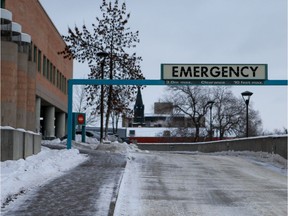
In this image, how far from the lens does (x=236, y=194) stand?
11.7 meters

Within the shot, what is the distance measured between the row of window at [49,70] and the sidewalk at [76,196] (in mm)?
22853

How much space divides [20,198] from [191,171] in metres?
8.05

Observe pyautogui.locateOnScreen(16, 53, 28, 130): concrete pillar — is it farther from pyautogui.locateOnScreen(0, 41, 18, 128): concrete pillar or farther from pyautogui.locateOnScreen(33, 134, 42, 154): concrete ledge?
pyautogui.locateOnScreen(0, 41, 18, 128): concrete pillar

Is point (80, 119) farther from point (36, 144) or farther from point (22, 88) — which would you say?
point (22, 88)

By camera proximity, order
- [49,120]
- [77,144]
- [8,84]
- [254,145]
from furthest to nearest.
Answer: [49,120] < [77,144] < [254,145] < [8,84]

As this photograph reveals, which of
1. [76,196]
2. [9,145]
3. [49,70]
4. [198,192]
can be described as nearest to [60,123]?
[49,70]

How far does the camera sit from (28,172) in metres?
12.8

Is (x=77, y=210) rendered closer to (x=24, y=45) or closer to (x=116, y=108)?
(x=24, y=45)

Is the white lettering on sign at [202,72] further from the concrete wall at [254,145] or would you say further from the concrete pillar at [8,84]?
the concrete pillar at [8,84]

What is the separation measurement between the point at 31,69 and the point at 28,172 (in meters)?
6.98

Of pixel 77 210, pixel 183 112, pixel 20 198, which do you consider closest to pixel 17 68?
pixel 20 198

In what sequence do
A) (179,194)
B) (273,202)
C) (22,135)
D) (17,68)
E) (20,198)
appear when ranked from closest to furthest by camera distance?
1. (20,198)
2. (273,202)
3. (179,194)
4. (22,135)
5. (17,68)

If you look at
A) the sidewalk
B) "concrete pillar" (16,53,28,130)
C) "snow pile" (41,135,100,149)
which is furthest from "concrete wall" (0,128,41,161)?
"snow pile" (41,135,100,149)

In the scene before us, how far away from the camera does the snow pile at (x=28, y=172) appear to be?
10.5 m
